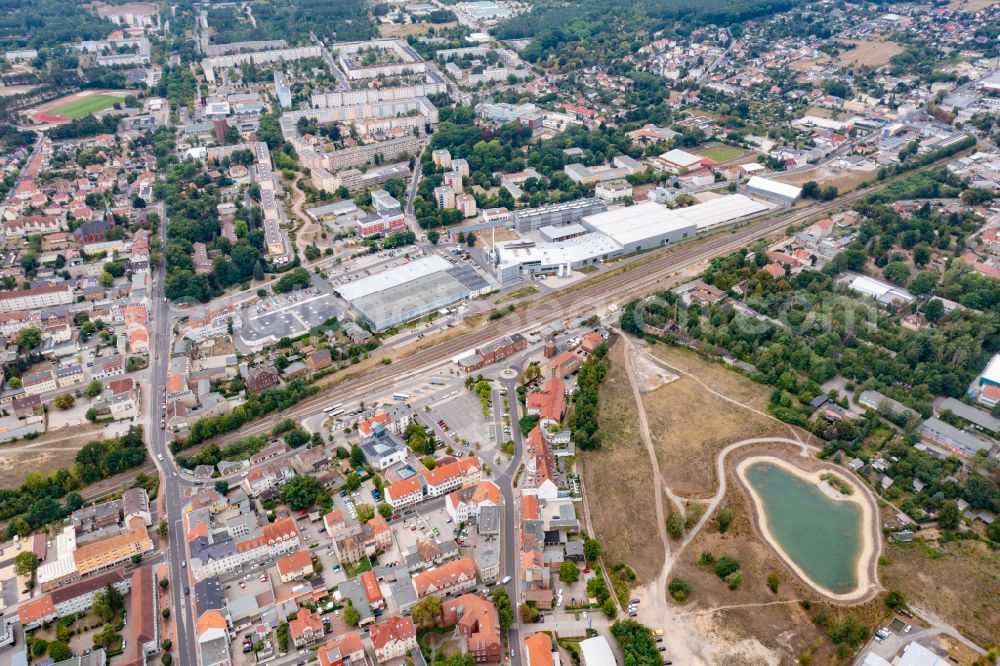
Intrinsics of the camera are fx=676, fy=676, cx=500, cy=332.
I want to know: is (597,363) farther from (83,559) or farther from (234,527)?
(83,559)

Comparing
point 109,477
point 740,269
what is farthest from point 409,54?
point 109,477

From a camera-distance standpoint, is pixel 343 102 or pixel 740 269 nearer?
pixel 740 269

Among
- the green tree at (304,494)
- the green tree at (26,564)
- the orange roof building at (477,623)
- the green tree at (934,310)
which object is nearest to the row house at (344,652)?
the orange roof building at (477,623)

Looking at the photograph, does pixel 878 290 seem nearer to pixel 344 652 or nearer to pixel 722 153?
pixel 722 153

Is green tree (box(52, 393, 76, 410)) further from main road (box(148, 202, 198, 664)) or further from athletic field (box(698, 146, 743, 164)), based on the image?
athletic field (box(698, 146, 743, 164))

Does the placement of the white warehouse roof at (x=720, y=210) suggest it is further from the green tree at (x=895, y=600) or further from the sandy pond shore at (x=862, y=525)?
the green tree at (x=895, y=600)

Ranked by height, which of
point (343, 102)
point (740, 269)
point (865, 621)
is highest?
point (343, 102)
